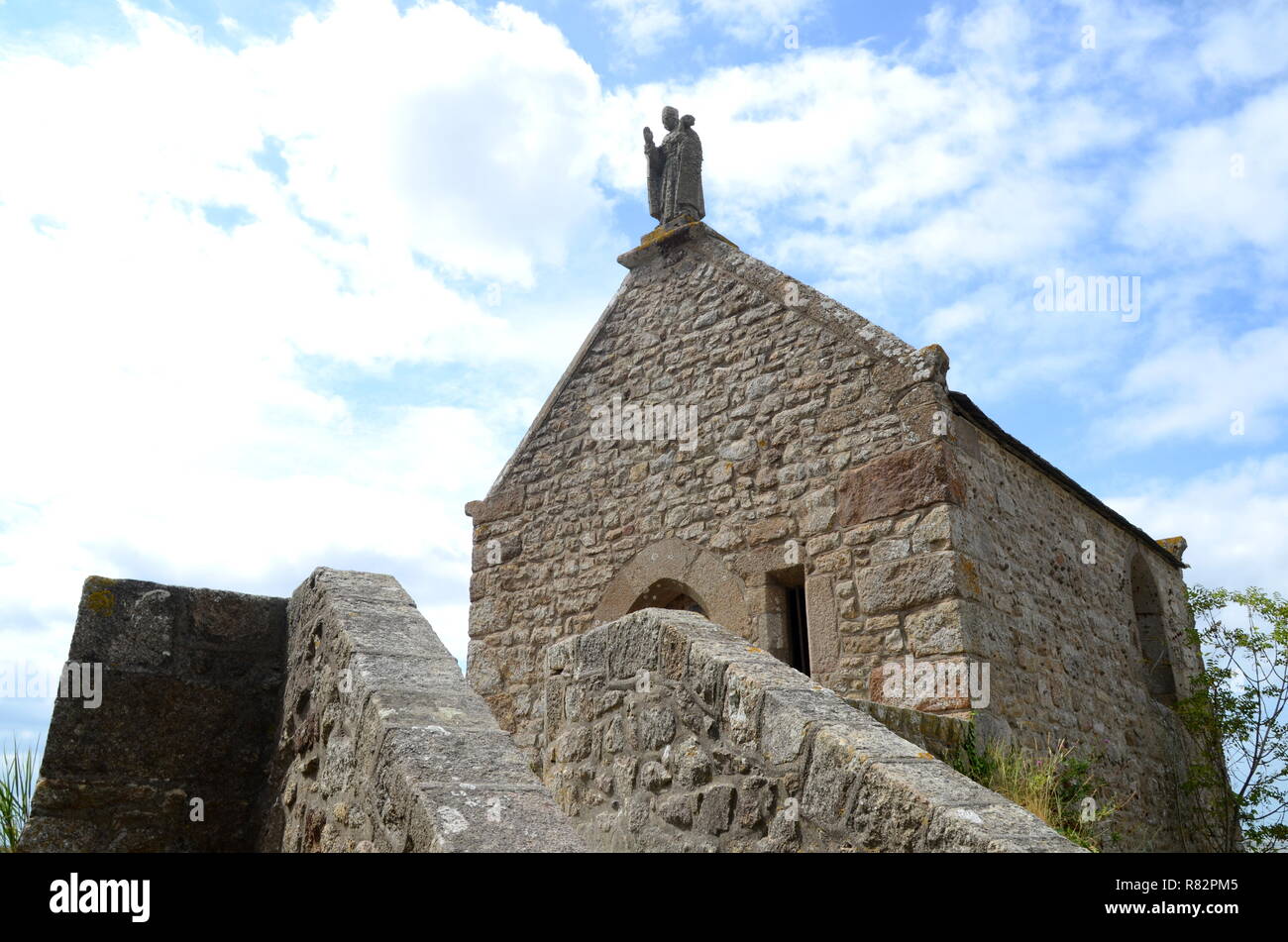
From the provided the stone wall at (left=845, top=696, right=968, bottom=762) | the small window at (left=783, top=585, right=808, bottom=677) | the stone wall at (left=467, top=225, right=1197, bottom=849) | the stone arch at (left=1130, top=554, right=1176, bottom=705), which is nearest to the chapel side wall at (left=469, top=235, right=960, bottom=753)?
the stone wall at (left=467, top=225, right=1197, bottom=849)

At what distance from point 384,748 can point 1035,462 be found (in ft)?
22.2

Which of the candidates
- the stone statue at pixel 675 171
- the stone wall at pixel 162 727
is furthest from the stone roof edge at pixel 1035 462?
the stone wall at pixel 162 727

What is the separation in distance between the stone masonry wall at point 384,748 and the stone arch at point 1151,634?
8502mm

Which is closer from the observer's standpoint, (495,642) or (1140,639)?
(495,642)

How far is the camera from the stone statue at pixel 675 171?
9.30m

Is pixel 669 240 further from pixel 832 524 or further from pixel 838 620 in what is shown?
pixel 838 620

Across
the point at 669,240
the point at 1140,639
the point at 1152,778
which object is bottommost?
the point at 1152,778

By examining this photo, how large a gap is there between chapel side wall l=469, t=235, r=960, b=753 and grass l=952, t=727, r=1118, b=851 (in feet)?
3.42

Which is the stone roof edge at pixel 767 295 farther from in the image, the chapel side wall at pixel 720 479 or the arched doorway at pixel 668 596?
the arched doorway at pixel 668 596

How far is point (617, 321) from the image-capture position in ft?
30.7

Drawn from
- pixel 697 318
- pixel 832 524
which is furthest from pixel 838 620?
pixel 697 318

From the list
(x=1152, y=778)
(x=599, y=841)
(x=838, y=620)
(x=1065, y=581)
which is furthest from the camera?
(x=1152, y=778)
